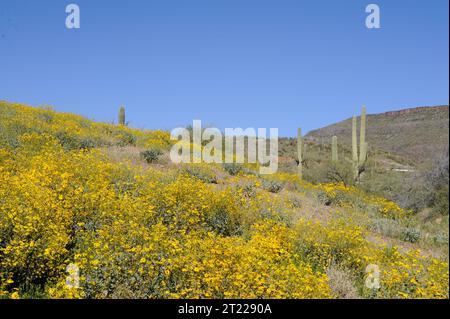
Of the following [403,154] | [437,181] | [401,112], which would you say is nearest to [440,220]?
[437,181]

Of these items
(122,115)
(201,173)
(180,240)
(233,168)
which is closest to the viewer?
(180,240)

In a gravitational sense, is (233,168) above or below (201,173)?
above

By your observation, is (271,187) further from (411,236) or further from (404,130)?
(404,130)

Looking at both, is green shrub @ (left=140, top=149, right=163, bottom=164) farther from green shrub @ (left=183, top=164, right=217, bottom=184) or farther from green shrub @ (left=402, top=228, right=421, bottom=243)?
green shrub @ (left=402, top=228, right=421, bottom=243)

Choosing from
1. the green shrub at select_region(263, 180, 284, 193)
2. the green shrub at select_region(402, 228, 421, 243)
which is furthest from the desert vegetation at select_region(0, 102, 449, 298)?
the green shrub at select_region(263, 180, 284, 193)

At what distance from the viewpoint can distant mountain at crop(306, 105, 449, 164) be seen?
42888 mm

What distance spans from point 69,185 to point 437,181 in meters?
6.99

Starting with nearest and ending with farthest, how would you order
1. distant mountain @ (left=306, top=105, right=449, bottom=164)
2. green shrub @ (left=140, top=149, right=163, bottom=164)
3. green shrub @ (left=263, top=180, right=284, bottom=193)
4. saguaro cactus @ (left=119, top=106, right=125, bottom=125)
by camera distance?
green shrub @ (left=263, top=180, right=284, bottom=193) → green shrub @ (left=140, top=149, right=163, bottom=164) → saguaro cactus @ (left=119, top=106, right=125, bottom=125) → distant mountain @ (left=306, top=105, right=449, bottom=164)

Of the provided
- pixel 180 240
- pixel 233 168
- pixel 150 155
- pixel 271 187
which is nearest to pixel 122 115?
pixel 150 155

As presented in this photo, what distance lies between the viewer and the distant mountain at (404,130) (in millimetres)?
42888

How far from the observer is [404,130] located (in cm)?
5028

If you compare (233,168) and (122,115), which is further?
(122,115)

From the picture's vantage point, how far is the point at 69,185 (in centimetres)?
793

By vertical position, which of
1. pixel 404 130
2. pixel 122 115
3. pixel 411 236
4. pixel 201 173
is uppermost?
pixel 404 130
